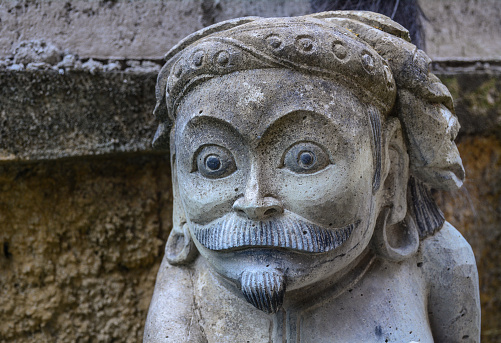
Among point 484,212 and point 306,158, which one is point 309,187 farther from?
point 484,212

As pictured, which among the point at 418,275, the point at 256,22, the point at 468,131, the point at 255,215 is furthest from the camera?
the point at 468,131

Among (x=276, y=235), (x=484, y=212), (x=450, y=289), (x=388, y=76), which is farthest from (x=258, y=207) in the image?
(x=484, y=212)

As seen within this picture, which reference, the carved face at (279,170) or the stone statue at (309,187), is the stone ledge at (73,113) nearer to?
the stone statue at (309,187)

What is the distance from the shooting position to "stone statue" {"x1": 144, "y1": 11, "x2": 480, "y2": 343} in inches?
49.6

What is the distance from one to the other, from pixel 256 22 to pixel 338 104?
0.90 feet

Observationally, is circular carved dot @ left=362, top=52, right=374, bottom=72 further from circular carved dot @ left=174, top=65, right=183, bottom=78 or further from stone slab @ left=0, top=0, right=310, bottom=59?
stone slab @ left=0, top=0, right=310, bottom=59

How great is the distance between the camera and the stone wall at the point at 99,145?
5.85 ft

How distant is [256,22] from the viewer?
4.42ft

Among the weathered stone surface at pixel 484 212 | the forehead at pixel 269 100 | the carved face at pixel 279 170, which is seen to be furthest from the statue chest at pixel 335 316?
the weathered stone surface at pixel 484 212

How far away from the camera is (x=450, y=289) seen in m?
1.53

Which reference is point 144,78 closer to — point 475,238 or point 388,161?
point 388,161

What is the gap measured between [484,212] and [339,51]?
1.24 metres

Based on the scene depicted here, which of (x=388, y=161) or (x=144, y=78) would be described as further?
(x=144, y=78)

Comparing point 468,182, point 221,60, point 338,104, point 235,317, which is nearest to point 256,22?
point 221,60
